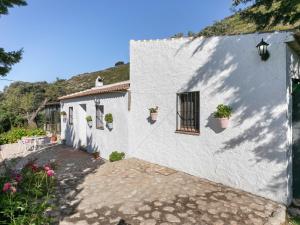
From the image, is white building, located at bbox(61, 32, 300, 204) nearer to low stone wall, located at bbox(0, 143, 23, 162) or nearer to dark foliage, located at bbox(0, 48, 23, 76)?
dark foliage, located at bbox(0, 48, 23, 76)

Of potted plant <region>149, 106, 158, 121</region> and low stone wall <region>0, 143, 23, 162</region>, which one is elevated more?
potted plant <region>149, 106, 158, 121</region>

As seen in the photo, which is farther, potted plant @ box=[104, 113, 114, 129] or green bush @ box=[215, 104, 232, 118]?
potted plant @ box=[104, 113, 114, 129]

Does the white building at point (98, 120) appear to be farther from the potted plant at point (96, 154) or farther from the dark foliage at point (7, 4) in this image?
the dark foliage at point (7, 4)

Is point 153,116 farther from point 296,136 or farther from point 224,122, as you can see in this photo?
point 296,136

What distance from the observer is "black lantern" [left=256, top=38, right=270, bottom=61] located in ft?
20.5

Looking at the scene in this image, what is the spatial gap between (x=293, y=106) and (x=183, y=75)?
11.5 feet

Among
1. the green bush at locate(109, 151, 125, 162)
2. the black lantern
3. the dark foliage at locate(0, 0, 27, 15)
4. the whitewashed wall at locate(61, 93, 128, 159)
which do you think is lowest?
the green bush at locate(109, 151, 125, 162)

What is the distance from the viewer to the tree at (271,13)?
8.65 metres

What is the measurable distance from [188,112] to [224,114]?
1895mm

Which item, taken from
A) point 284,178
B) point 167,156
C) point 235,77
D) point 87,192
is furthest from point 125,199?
point 235,77

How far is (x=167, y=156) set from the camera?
9320mm

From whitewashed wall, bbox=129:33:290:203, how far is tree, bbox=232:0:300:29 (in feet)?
7.94

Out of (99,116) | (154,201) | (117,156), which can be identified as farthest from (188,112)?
(99,116)

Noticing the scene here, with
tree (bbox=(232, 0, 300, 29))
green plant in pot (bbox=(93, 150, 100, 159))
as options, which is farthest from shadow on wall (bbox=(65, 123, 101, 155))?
tree (bbox=(232, 0, 300, 29))
